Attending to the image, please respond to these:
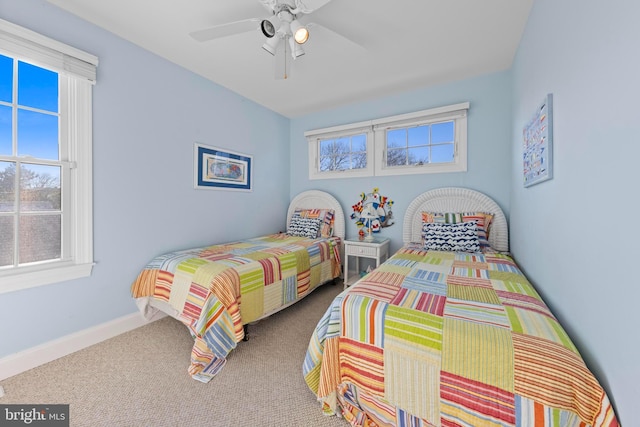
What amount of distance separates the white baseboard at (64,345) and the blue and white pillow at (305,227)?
1.86m

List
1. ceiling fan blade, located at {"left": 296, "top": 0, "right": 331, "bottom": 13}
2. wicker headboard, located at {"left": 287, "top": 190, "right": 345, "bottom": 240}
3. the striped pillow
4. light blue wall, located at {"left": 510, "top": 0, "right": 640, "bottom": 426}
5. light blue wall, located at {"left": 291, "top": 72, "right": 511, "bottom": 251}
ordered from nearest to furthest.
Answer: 1. light blue wall, located at {"left": 510, "top": 0, "right": 640, "bottom": 426}
2. ceiling fan blade, located at {"left": 296, "top": 0, "right": 331, "bottom": 13}
3. the striped pillow
4. light blue wall, located at {"left": 291, "top": 72, "right": 511, "bottom": 251}
5. wicker headboard, located at {"left": 287, "top": 190, "right": 345, "bottom": 240}

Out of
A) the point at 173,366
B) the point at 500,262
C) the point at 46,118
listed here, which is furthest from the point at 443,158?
the point at 46,118

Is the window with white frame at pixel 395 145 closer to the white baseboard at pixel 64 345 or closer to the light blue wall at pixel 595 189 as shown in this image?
the light blue wall at pixel 595 189

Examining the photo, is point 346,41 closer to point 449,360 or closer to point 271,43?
point 271,43

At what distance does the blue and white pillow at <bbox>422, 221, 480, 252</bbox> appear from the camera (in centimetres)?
240

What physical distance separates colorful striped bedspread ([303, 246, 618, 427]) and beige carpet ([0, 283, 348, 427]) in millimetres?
298

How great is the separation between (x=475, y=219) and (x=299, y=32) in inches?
92.2

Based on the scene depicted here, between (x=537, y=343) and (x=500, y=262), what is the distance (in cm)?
130

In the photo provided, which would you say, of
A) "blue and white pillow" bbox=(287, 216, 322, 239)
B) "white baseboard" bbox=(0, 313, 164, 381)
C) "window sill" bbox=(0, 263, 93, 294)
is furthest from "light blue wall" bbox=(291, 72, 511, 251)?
"window sill" bbox=(0, 263, 93, 294)

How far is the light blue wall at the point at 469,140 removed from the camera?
266 cm

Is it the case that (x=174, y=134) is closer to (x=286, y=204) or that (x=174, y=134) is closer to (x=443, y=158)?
(x=286, y=204)

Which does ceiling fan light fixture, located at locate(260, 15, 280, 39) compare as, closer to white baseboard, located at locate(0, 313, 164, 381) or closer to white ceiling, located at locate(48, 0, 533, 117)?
white ceiling, located at locate(48, 0, 533, 117)

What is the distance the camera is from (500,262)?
2031 mm

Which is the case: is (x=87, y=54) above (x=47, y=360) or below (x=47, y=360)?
above
